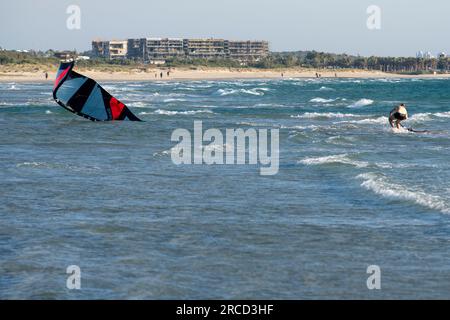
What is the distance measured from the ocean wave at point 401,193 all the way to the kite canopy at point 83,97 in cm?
1670

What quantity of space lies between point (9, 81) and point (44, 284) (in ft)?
321

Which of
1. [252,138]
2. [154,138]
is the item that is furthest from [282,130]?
[154,138]

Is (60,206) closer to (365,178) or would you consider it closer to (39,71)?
(365,178)

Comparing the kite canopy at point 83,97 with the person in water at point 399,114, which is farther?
the kite canopy at point 83,97

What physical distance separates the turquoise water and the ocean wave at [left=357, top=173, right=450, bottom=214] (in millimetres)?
34

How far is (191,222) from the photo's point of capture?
13.5 metres

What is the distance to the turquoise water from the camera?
33.1 feet

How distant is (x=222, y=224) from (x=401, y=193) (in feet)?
14.2

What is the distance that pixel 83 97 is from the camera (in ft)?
109

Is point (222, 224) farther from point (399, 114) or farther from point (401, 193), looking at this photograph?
point (399, 114)

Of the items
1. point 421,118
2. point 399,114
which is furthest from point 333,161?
point 421,118

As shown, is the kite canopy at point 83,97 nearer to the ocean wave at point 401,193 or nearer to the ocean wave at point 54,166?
the ocean wave at point 54,166

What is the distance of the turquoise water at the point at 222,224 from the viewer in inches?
397

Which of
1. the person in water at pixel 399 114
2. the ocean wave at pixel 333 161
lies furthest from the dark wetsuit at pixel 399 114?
the ocean wave at pixel 333 161
